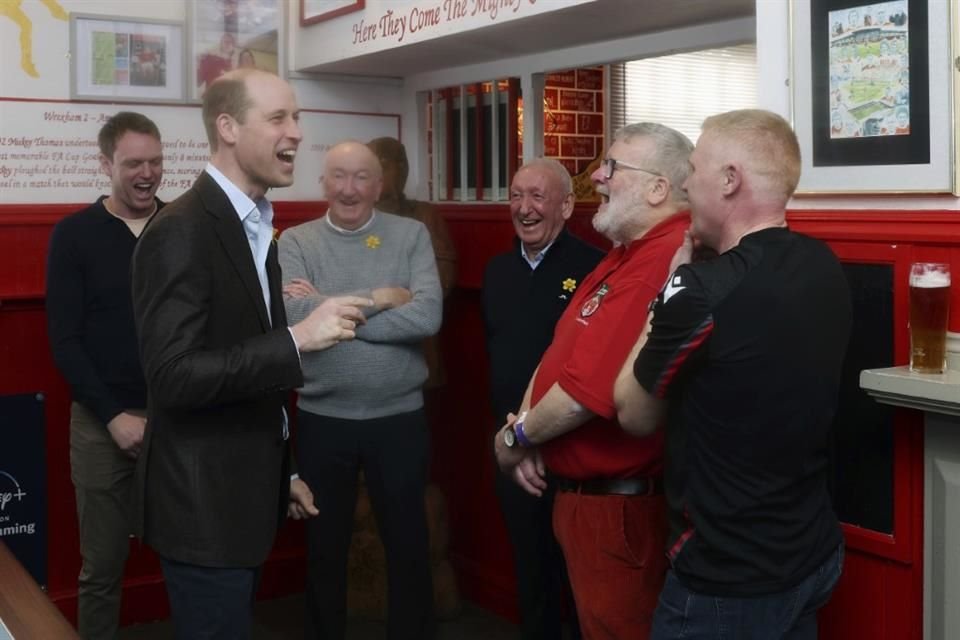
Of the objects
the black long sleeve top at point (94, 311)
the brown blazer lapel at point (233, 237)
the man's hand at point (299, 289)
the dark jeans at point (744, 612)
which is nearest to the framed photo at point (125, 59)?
the black long sleeve top at point (94, 311)

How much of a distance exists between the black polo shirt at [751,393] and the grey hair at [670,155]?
0.46 metres

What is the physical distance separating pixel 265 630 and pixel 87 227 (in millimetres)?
1699

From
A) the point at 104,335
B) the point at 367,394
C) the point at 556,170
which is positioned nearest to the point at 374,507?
the point at 367,394

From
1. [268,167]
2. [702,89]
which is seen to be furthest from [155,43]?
[702,89]

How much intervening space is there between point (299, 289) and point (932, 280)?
6.11 feet

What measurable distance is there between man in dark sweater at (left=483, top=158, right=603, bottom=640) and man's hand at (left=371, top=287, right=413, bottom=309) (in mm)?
328

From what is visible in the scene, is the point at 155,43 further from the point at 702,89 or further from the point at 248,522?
the point at 702,89

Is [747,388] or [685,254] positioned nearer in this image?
[747,388]

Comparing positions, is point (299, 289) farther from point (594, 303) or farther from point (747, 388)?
point (747, 388)

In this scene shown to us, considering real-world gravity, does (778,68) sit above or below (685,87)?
below

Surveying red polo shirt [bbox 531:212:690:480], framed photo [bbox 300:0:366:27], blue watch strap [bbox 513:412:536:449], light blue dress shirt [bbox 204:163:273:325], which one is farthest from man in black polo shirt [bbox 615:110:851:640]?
framed photo [bbox 300:0:366:27]

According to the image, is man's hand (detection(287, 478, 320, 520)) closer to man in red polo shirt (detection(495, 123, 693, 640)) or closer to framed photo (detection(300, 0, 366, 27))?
man in red polo shirt (detection(495, 123, 693, 640))

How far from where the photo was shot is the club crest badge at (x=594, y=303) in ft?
7.61

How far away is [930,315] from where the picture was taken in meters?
2.13
